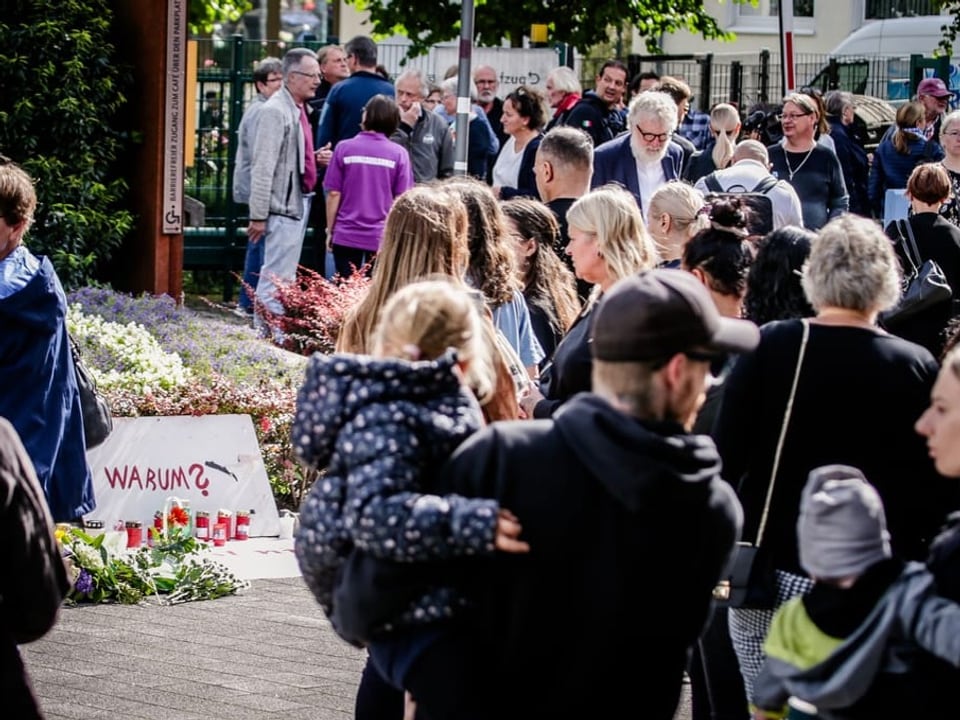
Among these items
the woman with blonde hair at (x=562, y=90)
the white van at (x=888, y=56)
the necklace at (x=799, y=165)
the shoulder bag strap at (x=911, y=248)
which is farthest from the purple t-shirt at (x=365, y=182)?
the white van at (x=888, y=56)

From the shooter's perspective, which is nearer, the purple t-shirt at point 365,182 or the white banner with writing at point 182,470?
the white banner with writing at point 182,470

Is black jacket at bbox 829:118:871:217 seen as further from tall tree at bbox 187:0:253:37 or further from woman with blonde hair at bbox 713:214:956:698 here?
tall tree at bbox 187:0:253:37

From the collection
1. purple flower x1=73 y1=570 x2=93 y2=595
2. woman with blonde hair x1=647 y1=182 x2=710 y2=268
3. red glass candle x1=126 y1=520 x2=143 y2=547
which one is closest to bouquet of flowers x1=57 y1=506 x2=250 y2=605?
purple flower x1=73 y1=570 x2=93 y2=595

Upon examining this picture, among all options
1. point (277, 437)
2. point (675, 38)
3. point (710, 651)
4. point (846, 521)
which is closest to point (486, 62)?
point (277, 437)

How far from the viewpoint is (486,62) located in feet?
64.0

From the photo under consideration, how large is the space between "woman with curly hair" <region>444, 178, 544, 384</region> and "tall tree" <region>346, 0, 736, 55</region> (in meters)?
18.6

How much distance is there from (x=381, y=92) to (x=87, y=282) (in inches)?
155

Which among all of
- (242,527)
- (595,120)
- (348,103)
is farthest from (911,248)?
(348,103)

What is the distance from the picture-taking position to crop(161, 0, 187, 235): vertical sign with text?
1155 cm

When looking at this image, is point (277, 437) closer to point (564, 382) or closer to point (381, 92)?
point (564, 382)

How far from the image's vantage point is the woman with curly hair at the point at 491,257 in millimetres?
6109

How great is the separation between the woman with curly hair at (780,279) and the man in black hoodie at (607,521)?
2.05m

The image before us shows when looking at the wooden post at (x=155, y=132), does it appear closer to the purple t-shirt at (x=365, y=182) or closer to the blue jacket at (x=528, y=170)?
the purple t-shirt at (x=365, y=182)

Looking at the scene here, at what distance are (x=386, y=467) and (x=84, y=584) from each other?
4527 mm
